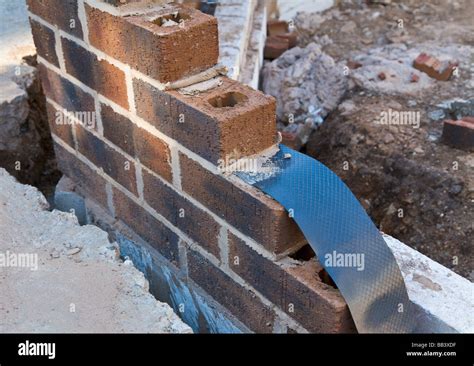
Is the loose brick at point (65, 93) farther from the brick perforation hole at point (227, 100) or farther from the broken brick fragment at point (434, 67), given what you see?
the broken brick fragment at point (434, 67)

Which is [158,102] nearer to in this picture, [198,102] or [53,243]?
[198,102]

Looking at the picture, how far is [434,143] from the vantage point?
189 inches

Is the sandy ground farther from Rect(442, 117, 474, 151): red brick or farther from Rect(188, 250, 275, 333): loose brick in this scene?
Rect(442, 117, 474, 151): red brick

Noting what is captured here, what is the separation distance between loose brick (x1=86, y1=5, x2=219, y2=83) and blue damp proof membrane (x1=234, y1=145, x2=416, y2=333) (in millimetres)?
620

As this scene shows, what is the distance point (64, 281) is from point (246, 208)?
2.54 feet

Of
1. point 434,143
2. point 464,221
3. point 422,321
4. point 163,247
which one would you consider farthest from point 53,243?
point 434,143

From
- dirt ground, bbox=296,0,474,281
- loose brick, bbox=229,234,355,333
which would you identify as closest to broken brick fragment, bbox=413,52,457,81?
dirt ground, bbox=296,0,474,281

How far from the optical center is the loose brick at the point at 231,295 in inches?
102

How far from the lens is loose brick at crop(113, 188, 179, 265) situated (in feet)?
9.65

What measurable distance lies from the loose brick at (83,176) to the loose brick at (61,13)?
733mm

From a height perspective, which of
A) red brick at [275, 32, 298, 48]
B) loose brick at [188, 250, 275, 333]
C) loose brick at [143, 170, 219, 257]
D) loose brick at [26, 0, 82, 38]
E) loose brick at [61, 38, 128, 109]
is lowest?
red brick at [275, 32, 298, 48]

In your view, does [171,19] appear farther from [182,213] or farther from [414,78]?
[414,78]

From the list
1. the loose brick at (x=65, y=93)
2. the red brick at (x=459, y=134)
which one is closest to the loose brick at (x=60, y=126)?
the loose brick at (x=65, y=93)
